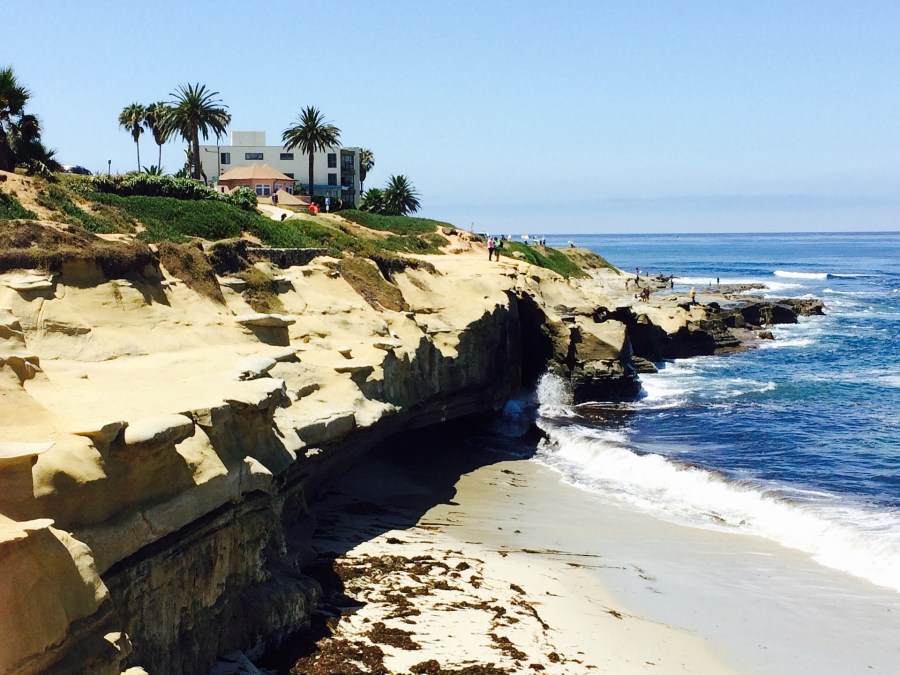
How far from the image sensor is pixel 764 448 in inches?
1077

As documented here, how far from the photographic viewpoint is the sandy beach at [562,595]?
12812 millimetres

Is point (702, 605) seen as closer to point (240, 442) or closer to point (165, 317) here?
point (240, 442)

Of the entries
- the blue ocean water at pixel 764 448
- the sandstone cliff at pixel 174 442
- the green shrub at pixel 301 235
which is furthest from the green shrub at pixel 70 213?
the blue ocean water at pixel 764 448

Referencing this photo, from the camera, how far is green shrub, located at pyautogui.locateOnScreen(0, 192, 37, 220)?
2282 centimetres

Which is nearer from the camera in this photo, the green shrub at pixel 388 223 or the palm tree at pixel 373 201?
the green shrub at pixel 388 223

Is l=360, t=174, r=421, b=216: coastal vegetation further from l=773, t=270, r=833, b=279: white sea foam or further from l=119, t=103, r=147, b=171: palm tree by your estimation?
l=773, t=270, r=833, b=279: white sea foam

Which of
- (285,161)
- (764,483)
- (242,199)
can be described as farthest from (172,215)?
(285,161)

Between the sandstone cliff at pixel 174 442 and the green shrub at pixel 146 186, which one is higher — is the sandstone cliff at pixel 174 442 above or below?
below

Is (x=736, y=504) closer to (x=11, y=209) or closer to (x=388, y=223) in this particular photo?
(x=11, y=209)

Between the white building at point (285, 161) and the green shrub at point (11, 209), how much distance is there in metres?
56.1

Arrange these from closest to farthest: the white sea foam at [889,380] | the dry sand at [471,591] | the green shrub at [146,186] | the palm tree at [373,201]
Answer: the dry sand at [471,591], the green shrub at [146,186], the white sea foam at [889,380], the palm tree at [373,201]

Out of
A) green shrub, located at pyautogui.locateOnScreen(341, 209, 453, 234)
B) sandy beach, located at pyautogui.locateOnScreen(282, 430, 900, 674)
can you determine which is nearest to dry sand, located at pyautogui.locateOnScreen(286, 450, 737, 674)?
sandy beach, located at pyautogui.locateOnScreen(282, 430, 900, 674)

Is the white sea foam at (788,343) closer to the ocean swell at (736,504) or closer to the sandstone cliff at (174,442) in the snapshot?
the ocean swell at (736,504)

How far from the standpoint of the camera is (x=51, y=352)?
50.7 ft
